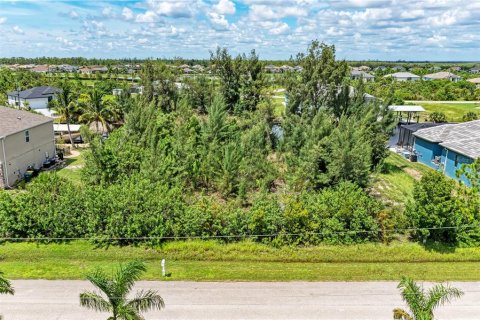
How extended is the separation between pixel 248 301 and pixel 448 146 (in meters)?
22.5

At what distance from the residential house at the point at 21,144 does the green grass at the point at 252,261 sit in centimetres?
1074

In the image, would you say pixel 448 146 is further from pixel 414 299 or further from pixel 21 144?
pixel 21 144

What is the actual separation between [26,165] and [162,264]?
18872 millimetres

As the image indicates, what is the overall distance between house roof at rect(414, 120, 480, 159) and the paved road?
15.1 metres

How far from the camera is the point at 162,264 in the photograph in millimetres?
15836

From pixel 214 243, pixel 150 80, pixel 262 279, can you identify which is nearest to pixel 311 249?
pixel 262 279

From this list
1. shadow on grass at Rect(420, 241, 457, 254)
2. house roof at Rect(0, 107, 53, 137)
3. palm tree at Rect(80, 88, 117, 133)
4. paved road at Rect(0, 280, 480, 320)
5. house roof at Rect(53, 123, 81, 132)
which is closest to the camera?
paved road at Rect(0, 280, 480, 320)

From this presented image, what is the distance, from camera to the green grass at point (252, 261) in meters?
16.0

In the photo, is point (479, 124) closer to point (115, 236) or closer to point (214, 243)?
point (214, 243)

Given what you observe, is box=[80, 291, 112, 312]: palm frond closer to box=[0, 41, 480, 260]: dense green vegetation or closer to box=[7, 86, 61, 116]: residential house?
box=[0, 41, 480, 260]: dense green vegetation

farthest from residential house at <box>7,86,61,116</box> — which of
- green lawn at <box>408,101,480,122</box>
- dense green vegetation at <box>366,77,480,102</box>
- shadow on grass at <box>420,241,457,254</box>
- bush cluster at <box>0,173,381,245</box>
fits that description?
green lawn at <box>408,101,480,122</box>

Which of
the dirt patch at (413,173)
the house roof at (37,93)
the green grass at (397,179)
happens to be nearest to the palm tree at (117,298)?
the green grass at (397,179)

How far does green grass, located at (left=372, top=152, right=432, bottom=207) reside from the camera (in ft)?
80.9

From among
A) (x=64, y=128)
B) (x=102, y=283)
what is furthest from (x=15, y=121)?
(x=102, y=283)
